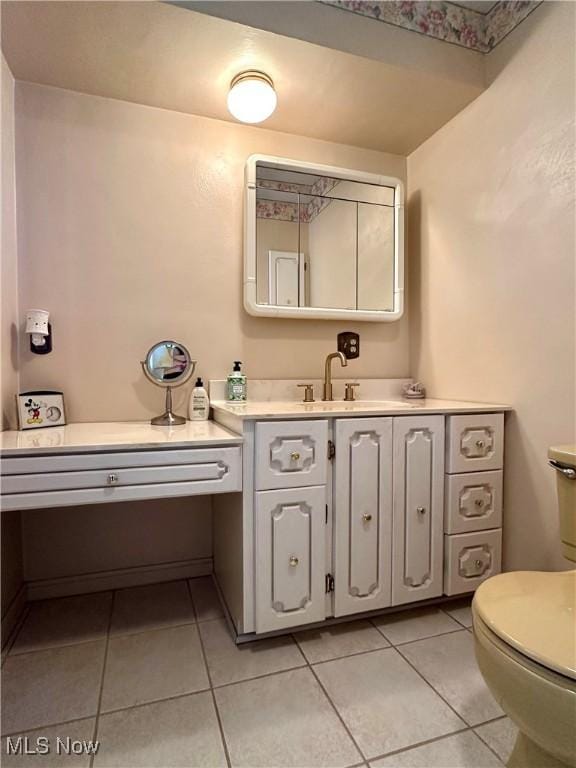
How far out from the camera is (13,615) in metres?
1.46

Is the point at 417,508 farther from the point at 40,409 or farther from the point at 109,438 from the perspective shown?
the point at 40,409

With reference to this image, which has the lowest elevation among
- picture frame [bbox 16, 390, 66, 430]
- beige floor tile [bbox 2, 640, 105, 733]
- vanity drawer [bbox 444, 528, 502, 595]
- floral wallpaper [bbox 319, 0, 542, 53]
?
beige floor tile [bbox 2, 640, 105, 733]

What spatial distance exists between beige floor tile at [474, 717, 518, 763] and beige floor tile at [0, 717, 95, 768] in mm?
988

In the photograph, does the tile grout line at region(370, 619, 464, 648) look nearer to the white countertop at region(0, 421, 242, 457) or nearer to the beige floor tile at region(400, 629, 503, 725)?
the beige floor tile at region(400, 629, 503, 725)

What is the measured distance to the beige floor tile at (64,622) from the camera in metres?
1.39

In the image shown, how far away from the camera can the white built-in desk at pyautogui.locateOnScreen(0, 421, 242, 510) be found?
1121mm

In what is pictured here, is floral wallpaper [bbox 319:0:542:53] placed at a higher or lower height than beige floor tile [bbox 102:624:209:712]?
higher

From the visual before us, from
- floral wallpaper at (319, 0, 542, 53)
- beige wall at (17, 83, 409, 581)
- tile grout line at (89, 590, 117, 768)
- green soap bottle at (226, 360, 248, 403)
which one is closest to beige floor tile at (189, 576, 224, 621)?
beige wall at (17, 83, 409, 581)

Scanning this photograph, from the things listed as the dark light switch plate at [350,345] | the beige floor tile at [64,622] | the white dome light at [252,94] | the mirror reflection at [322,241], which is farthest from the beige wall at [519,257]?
the beige floor tile at [64,622]

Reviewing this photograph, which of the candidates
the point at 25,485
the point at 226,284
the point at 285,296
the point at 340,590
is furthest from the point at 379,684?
the point at 226,284

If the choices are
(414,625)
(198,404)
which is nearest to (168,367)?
(198,404)

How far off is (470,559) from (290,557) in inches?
29.7

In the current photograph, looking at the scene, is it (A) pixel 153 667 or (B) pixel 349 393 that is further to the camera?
(B) pixel 349 393

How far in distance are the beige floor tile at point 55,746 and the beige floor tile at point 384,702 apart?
651 millimetres
